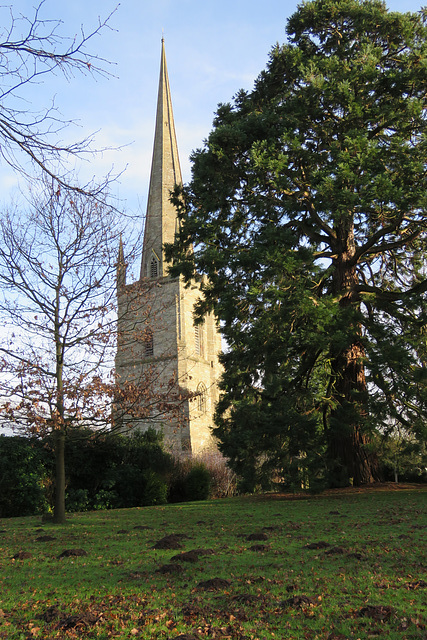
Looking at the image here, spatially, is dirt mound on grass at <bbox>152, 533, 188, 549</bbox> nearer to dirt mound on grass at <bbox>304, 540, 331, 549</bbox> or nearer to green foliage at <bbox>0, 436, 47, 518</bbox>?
dirt mound on grass at <bbox>304, 540, 331, 549</bbox>

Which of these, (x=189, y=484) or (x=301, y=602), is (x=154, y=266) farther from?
(x=301, y=602)

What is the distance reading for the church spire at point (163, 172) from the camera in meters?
53.7

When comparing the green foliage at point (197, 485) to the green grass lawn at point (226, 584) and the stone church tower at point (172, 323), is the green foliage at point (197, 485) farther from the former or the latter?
the stone church tower at point (172, 323)

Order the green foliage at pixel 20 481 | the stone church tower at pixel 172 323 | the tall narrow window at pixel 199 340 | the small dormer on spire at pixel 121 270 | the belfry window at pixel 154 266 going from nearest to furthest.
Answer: the small dormer on spire at pixel 121 270 → the green foliage at pixel 20 481 → the stone church tower at pixel 172 323 → the belfry window at pixel 154 266 → the tall narrow window at pixel 199 340

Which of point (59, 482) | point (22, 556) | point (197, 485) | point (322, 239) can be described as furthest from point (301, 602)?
point (197, 485)

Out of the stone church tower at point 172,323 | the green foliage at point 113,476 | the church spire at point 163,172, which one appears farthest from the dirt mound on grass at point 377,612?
the church spire at point 163,172

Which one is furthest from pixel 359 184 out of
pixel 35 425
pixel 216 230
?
pixel 35 425

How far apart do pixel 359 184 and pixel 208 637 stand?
10.5 m

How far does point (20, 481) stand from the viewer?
14.8 m

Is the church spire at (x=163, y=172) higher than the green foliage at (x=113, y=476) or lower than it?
higher

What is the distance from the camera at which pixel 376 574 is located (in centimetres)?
460

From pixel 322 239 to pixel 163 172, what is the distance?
4529 centimetres

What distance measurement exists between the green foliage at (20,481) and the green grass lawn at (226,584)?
24.0 ft

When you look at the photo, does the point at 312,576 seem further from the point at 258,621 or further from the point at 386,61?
the point at 386,61
